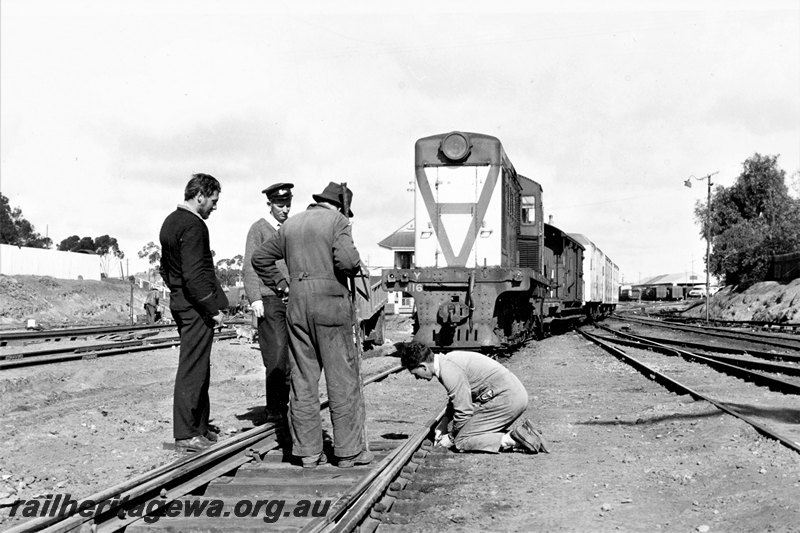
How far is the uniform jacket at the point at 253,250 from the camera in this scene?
6264 millimetres

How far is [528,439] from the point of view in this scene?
593 centimetres

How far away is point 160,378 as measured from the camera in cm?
1286

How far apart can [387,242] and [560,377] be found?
138ft

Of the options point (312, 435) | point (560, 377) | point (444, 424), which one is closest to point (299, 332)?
point (312, 435)

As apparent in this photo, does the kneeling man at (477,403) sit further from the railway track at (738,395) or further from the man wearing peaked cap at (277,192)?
the railway track at (738,395)

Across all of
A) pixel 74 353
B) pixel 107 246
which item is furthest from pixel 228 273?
pixel 74 353

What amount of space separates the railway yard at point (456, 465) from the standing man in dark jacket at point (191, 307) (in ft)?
0.86

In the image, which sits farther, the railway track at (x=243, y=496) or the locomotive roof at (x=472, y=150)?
the locomotive roof at (x=472, y=150)

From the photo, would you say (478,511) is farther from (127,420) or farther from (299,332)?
(127,420)

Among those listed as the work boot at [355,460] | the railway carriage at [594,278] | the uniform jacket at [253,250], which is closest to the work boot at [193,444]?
the work boot at [355,460]

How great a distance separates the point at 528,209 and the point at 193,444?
12.7 meters

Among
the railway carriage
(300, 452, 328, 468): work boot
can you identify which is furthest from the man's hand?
the railway carriage

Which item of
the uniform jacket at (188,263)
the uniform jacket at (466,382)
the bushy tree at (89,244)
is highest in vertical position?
the bushy tree at (89,244)

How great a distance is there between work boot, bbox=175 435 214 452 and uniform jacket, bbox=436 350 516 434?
1.86 meters
